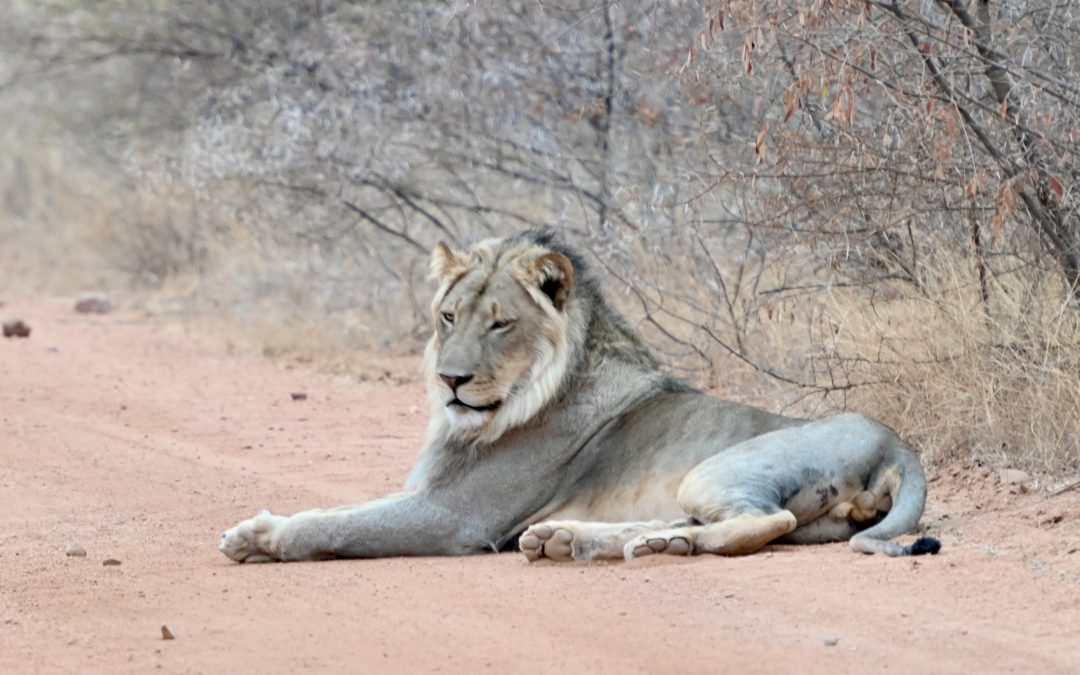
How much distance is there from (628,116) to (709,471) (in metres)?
6.38

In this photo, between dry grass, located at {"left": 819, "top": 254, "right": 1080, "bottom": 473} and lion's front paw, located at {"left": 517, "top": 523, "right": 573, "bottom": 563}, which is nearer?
lion's front paw, located at {"left": 517, "top": 523, "right": 573, "bottom": 563}

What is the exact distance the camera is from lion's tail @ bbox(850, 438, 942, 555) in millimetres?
5457

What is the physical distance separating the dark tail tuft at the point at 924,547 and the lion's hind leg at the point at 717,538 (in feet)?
1.48

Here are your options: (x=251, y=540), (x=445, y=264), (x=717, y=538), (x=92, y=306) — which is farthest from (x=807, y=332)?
(x=92, y=306)

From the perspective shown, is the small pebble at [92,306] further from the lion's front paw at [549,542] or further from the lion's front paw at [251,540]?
the lion's front paw at [549,542]

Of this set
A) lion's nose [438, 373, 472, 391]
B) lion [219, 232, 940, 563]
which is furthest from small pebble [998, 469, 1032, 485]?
lion's nose [438, 373, 472, 391]

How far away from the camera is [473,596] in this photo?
17.0 ft

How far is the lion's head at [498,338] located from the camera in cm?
623

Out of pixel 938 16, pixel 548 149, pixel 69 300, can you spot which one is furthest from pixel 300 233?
pixel 938 16

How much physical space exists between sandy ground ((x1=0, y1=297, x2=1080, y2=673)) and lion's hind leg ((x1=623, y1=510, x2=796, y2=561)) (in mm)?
53

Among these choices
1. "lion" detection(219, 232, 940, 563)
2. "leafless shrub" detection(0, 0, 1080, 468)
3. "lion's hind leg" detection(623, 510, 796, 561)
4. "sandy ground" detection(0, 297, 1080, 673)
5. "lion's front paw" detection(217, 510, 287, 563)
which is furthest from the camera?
"leafless shrub" detection(0, 0, 1080, 468)

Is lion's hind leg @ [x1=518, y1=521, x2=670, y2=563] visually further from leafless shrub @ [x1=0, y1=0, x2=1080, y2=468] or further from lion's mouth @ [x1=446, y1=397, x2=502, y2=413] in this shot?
leafless shrub @ [x1=0, y1=0, x2=1080, y2=468]

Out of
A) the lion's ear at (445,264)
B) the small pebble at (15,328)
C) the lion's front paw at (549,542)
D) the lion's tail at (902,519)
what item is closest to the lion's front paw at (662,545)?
the lion's front paw at (549,542)

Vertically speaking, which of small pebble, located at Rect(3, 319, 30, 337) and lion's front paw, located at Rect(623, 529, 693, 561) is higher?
lion's front paw, located at Rect(623, 529, 693, 561)
